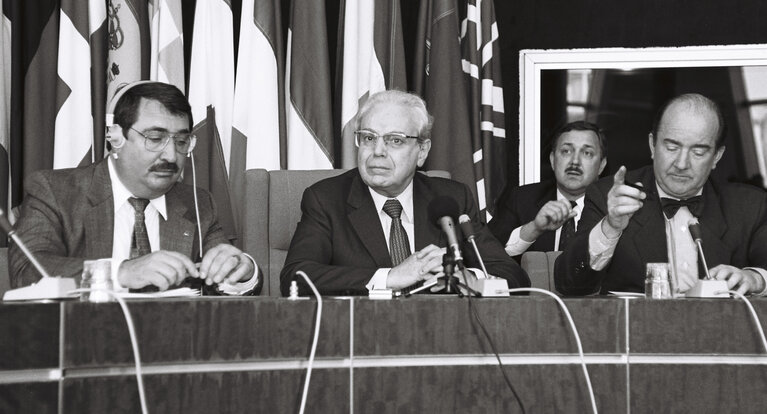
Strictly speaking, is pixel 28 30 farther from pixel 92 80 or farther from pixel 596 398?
pixel 596 398

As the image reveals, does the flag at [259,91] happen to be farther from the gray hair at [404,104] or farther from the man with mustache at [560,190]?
the man with mustache at [560,190]

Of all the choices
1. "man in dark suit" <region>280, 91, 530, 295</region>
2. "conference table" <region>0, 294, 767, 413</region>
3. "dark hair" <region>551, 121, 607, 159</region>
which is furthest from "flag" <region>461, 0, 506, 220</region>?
"conference table" <region>0, 294, 767, 413</region>

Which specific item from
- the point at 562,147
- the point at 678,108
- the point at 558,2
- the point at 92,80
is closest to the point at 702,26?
the point at 558,2

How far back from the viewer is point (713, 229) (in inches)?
110

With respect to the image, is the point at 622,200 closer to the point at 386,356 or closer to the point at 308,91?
the point at 386,356

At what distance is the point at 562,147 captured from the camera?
4160mm

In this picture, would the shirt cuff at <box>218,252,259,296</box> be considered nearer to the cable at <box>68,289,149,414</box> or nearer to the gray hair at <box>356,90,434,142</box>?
the gray hair at <box>356,90,434,142</box>

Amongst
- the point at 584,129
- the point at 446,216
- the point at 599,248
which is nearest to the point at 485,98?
the point at 584,129

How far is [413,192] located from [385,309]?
1304 mm

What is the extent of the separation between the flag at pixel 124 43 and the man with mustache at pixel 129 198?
0.94 meters

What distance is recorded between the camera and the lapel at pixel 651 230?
2.78 metres

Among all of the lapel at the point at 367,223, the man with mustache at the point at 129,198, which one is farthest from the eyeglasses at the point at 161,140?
the lapel at the point at 367,223

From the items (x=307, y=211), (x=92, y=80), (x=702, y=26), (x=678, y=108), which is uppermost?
(x=702, y=26)

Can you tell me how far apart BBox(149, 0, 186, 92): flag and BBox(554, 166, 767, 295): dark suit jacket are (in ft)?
5.96
